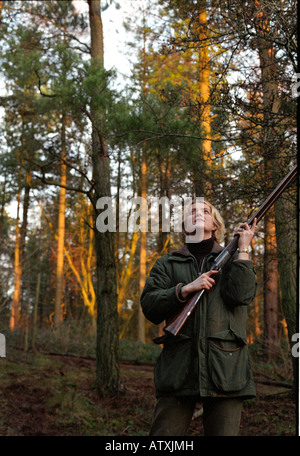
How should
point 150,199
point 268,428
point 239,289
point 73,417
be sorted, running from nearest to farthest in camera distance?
1. point 239,289
2. point 268,428
3. point 73,417
4. point 150,199

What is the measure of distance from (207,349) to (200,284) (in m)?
0.34

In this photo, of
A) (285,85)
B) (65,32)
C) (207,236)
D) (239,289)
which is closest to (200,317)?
(239,289)

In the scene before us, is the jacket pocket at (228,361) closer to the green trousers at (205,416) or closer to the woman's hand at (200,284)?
the green trousers at (205,416)

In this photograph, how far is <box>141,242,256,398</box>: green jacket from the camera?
2322 millimetres

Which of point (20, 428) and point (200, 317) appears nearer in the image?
point (200, 317)

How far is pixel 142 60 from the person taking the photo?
14.6 metres

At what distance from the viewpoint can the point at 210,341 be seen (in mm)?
2389

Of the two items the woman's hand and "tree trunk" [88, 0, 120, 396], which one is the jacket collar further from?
"tree trunk" [88, 0, 120, 396]

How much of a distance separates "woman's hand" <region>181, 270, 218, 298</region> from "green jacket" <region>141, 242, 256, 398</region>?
0.22 ft

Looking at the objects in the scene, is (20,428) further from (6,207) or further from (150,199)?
(6,207)

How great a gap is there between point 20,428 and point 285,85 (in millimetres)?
5120

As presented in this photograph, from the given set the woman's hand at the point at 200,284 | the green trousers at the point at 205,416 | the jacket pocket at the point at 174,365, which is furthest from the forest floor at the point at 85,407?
the woman's hand at the point at 200,284

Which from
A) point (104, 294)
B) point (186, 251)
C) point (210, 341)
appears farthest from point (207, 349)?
point (104, 294)

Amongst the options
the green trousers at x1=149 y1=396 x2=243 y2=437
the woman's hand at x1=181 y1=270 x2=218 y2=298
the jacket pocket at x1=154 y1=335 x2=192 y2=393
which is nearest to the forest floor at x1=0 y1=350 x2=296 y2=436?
the green trousers at x1=149 y1=396 x2=243 y2=437
